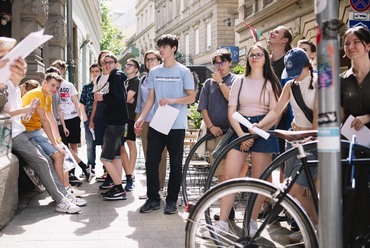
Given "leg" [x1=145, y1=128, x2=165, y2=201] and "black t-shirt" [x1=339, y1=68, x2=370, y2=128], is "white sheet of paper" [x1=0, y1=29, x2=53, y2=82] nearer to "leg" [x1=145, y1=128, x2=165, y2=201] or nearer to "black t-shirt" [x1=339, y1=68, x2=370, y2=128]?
"black t-shirt" [x1=339, y1=68, x2=370, y2=128]

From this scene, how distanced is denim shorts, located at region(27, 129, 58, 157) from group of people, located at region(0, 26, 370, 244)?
0.04ft

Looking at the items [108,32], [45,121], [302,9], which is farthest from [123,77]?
[108,32]

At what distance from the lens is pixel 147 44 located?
230 ft

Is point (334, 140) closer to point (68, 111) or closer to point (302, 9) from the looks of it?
point (68, 111)

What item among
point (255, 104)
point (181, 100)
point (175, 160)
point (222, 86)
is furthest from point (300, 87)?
point (175, 160)

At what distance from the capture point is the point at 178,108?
20.0 feet

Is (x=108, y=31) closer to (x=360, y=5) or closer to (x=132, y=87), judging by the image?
(x=360, y=5)

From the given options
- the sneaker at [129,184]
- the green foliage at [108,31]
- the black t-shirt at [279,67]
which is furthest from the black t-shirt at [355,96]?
the green foliage at [108,31]

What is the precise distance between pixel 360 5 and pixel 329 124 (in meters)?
7.22

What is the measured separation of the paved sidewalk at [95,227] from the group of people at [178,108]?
22 cm

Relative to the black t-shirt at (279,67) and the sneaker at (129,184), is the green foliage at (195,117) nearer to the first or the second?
the sneaker at (129,184)

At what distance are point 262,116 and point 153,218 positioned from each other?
6.03 ft

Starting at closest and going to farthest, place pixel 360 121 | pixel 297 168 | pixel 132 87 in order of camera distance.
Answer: pixel 297 168 < pixel 360 121 < pixel 132 87

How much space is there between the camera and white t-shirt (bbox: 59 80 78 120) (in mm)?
8555
